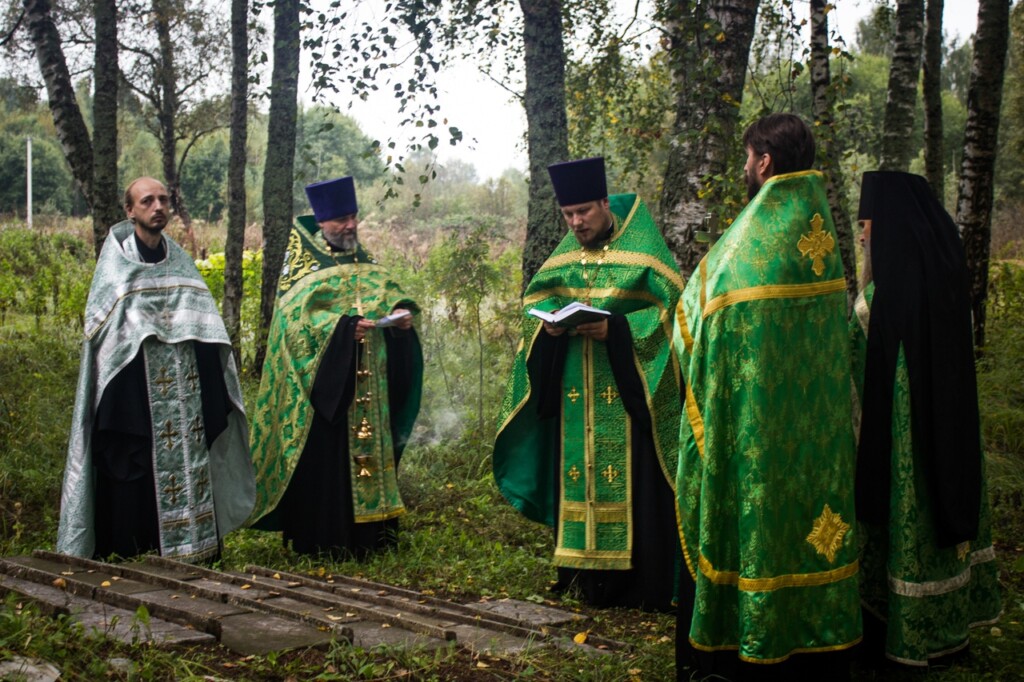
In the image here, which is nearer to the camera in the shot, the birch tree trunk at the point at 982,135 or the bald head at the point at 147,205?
the bald head at the point at 147,205

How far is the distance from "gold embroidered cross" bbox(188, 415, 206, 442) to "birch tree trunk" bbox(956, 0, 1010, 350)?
6.66 meters

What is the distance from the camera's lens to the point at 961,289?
4.45 meters

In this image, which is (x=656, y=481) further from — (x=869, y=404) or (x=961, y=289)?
(x=961, y=289)

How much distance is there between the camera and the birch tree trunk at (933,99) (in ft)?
35.3

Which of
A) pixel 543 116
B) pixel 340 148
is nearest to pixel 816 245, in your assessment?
pixel 543 116

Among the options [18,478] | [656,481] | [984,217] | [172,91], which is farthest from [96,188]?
[172,91]

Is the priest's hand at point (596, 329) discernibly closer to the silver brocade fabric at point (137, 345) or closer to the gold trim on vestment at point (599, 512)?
the gold trim on vestment at point (599, 512)

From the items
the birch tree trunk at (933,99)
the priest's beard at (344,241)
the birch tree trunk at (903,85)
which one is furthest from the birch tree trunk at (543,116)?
the birch tree trunk at (933,99)

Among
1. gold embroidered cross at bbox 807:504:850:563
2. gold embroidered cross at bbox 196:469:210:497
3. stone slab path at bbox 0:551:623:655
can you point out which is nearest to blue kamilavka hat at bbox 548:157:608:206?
stone slab path at bbox 0:551:623:655

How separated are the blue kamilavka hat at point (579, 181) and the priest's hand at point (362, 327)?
64.2 inches

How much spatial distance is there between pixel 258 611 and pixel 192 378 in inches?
103

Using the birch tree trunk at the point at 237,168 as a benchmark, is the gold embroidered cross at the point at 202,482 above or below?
below

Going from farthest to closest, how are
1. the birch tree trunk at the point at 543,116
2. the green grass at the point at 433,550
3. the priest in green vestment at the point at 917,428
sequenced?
the birch tree trunk at the point at 543,116, the priest in green vestment at the point at 917,428, the green grass at the point at 433,550

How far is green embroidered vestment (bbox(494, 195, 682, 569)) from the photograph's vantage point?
5.75 meters
